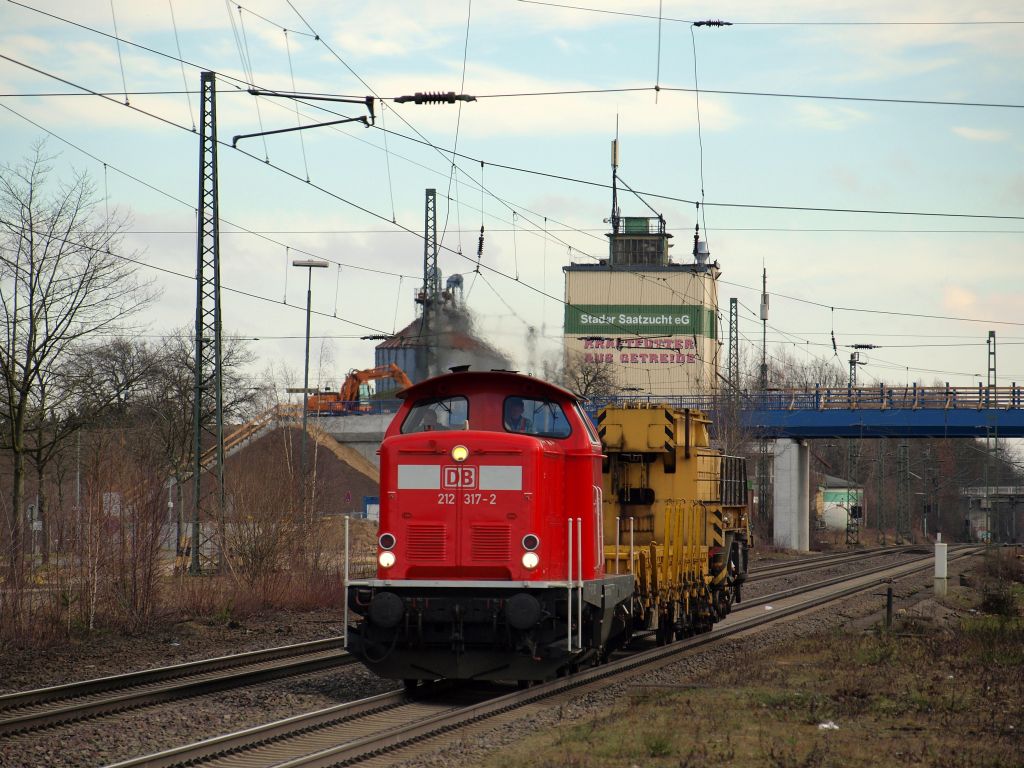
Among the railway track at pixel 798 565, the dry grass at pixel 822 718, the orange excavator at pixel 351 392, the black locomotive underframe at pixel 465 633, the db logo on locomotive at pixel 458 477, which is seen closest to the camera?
the dry grass at pixel 822 718

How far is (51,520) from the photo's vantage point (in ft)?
57.2

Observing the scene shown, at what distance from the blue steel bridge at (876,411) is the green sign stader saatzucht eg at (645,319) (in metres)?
22.2

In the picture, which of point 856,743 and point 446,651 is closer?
point 856,743

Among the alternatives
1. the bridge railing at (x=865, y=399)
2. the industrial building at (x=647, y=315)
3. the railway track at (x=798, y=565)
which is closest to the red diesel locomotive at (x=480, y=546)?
the railway track at (x=798, y=565)

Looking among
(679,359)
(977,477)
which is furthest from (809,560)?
(977,477)

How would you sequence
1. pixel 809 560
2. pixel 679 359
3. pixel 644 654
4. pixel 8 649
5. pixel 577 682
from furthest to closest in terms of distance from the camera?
pixel 679 359 → pixel 809 560 → pixel 644 654 → pixel 8 649 → pixel 577 682

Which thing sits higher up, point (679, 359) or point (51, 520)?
point (679, 359)

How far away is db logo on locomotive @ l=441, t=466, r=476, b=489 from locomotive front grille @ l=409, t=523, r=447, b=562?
0.47 metres

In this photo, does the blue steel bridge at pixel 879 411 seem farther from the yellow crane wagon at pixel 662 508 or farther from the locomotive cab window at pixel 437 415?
the locomotive cab window at pixel 437 415

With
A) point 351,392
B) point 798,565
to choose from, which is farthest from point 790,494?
point 351,392

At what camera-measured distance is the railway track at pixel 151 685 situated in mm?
11180

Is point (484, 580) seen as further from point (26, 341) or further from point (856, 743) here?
point (26, 341)

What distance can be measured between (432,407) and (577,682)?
3.65 metres

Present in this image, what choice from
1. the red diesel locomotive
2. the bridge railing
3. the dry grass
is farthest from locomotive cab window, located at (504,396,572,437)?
the bridge railing
